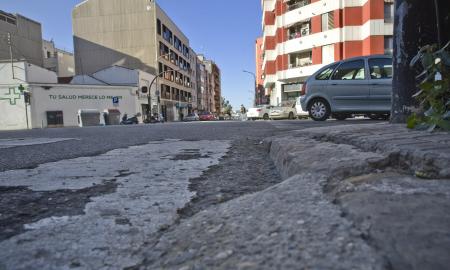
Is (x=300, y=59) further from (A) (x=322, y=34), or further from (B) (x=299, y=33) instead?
(A) (x=322, y=34)

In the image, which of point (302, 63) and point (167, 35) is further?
point (167, 35)

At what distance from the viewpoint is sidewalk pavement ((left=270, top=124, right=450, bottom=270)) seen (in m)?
0.92

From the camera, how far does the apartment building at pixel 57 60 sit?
49594 millimetres

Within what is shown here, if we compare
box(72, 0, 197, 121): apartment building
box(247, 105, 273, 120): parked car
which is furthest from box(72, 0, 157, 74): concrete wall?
box(247, 105, 273, 120): parked car

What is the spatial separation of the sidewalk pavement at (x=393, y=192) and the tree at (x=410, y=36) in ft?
7.68

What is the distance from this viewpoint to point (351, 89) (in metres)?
9.69

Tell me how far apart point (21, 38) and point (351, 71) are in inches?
1636

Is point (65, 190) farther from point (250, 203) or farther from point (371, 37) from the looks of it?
point (371, 37)

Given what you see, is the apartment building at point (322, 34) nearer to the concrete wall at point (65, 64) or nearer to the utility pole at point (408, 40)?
the utility pole at point (408, 40)

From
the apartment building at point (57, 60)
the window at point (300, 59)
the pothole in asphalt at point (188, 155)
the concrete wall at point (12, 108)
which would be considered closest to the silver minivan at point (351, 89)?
the pothole in asphalt at point (188, 155)

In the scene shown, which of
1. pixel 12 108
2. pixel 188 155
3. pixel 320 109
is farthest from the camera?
pixel 12 108

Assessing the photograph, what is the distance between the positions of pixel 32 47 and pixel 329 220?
48.5 m

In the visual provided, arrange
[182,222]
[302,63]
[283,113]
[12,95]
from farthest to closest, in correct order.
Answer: [302,63]
[12,95]
[283,113]
[182,222]

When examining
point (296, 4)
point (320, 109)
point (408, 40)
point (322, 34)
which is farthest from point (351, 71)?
point (296, 4)
